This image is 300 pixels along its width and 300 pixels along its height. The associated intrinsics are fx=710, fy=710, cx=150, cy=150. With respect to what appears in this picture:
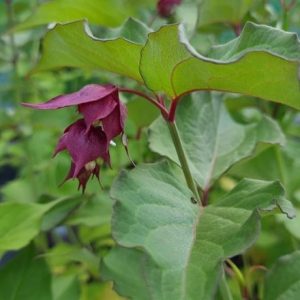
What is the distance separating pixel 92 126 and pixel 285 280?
0.25 m

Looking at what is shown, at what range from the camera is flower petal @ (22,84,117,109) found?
467 mm

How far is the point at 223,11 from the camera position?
834 millimetres

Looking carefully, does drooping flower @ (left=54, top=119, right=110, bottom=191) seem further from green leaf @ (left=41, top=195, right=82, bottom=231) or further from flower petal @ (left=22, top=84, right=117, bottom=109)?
green leaf @ (left=41, top=195, right=82, bottom=231)

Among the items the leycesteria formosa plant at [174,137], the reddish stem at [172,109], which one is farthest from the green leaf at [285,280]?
the reddish stem at [172,109]

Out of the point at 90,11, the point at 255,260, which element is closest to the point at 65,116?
the point at 90,11

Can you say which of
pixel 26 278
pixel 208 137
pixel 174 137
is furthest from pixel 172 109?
pixel 26 278

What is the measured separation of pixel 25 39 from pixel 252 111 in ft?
1.31

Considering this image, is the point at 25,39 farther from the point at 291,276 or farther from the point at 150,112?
the point at 291,276

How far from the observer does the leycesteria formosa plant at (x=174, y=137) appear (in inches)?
18.0

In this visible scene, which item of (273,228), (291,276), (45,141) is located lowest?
(45,141)

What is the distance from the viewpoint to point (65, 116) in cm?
99

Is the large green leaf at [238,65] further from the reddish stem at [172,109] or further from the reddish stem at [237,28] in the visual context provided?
the reddish stem at [237,28]

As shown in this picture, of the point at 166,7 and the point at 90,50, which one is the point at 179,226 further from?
the point at 166,7

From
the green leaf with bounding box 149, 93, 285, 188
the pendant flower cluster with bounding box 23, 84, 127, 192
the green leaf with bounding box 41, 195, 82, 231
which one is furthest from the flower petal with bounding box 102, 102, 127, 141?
the green leaf with bounding box 41, 195, 82, 231
